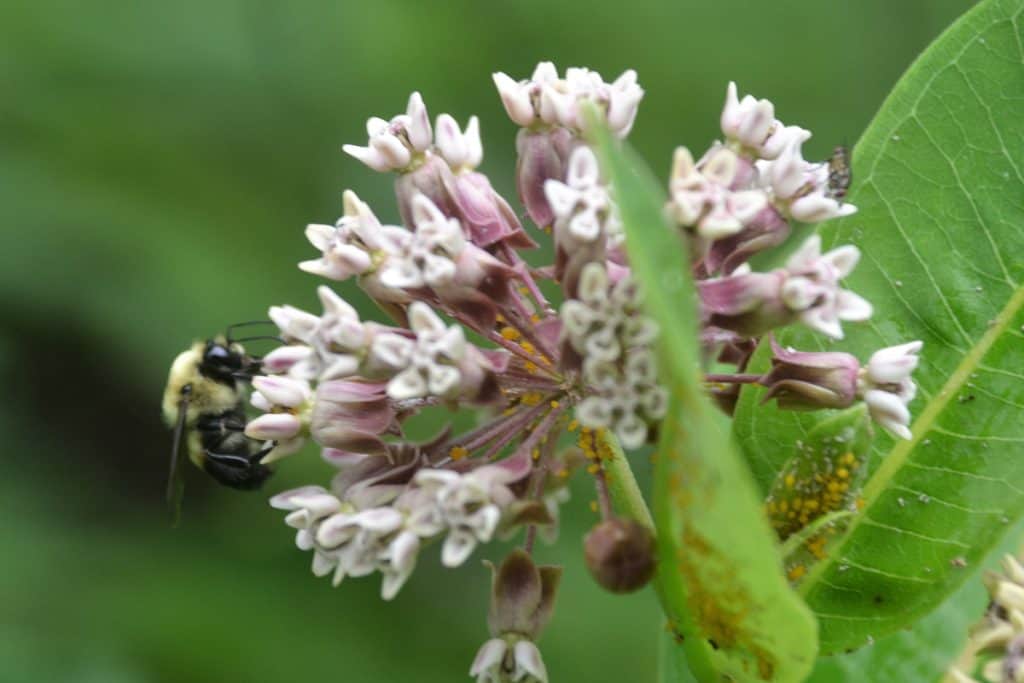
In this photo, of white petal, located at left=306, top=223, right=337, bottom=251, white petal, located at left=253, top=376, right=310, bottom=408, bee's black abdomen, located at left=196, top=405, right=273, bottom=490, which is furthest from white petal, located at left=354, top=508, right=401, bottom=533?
bee's black abdomen, located at left=196, top=405, right=273, bottom=490

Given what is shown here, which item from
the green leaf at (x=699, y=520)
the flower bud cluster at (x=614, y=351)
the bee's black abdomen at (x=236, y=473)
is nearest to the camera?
the green leaf at (x=699, y=520)

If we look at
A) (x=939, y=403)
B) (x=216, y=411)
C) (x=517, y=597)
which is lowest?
(x=517, y=597)

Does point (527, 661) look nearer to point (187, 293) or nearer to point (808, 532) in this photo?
point (808, 532)

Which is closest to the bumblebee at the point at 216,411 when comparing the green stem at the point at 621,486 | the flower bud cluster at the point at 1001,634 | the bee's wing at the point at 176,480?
the bee's wing at the point at 176,480

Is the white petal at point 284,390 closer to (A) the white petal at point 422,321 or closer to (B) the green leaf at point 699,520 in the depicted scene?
(A) the white petal at point 422,321

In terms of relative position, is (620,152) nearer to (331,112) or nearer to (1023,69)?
(1023,69)

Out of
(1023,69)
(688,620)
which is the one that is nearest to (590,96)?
(1023,69)

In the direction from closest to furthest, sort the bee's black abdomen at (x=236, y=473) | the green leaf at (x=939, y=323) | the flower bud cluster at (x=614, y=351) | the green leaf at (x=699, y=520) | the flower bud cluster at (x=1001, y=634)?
the green leaf at (x=699, y=520) → the flower bud cluster at (x=614, y=351) → the flower bud cluster at (x=1001, y=634) → the green leaf at (x=939, y=323) → the bee's black abdomen at (x=236, y=473)

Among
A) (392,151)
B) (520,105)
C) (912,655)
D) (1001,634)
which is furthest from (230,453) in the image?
(1001,634)
